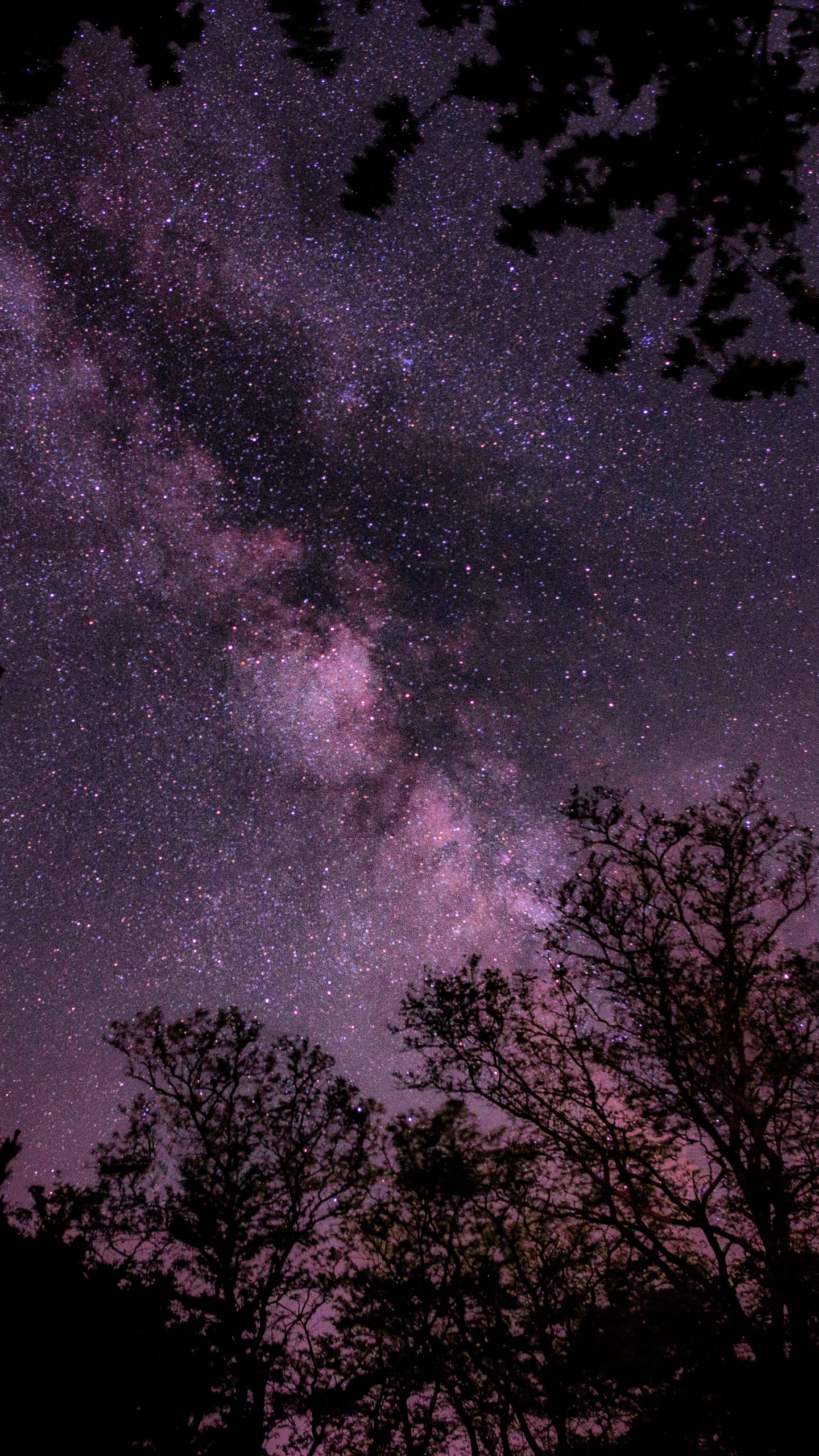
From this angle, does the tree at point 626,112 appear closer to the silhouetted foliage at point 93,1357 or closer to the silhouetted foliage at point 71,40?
the silhouetted foliage at point 71,40

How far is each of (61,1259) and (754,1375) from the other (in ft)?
45.4

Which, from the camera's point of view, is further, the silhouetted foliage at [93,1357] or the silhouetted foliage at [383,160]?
the silhouetted foliage at [93,1357]

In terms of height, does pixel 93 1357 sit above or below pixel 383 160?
below

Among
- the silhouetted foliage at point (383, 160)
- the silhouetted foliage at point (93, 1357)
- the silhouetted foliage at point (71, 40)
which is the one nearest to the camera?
the silhouetted foliage at point (71, 40)

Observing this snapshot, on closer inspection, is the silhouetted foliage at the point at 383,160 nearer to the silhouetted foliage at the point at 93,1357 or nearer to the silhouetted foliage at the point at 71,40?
the silhouetted foliage at the point at 71,40

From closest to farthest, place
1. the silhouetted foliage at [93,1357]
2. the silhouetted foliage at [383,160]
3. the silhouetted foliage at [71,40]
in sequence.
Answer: the silhouetted foliage at [71,40], the silhouetted foliage at [383,160], the silhouetted foliage at [93,1357]

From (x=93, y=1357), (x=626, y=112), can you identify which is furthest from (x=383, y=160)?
(x=93, y=1357)

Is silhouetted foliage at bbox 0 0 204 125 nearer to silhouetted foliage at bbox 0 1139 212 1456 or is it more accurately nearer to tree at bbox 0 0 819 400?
tree at bbox 0 0 819 400

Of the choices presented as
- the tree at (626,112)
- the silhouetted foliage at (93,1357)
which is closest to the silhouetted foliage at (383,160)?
the tree at (626,112)

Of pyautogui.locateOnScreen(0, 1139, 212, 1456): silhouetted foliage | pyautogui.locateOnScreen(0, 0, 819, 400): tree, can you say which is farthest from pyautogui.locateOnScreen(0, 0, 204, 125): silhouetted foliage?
pyautogui.locateOnScreen(0, 1139, 212, 1456): silhouetted foliage

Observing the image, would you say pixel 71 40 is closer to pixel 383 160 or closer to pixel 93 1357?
pixel 383 160

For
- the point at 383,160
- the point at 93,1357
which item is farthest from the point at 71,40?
the point at 93,1357

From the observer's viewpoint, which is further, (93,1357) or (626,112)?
(93,1357)

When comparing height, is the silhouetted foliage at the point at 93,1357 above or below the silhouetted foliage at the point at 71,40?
below
